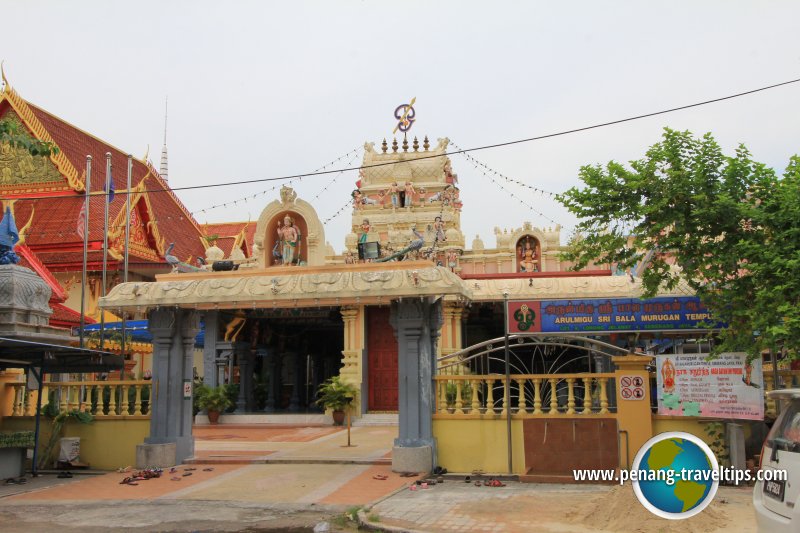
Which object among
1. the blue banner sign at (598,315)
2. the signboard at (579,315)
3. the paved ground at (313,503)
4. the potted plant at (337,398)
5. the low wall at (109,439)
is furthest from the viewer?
the potted plant at (337,398)

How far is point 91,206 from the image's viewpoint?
98.6ft

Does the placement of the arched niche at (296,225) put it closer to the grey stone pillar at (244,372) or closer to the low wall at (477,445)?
the grey stone pillar at (244,372)

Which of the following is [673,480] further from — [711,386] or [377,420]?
[377,420]

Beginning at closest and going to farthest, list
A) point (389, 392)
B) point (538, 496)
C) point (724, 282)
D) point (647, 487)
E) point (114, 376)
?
point (647, 487)
point (538, 496)
point (724, 282)
point (389, 392)
point (114, 376)

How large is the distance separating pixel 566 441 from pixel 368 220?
18.6m

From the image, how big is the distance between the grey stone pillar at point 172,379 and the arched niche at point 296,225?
455 cm

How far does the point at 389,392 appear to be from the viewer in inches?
875

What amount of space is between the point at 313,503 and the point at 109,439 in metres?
5.77

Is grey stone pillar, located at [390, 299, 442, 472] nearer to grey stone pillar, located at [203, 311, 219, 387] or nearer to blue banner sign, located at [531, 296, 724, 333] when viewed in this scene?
blue banner sign, located at [531, 296, 724, 333]

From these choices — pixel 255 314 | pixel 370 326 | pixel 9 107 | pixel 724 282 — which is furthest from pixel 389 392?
pixel 9 107

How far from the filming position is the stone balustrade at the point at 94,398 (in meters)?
13.6

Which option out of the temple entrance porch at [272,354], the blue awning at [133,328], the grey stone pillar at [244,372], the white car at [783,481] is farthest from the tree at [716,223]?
the blue awning at [133,328]

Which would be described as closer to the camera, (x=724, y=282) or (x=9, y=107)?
(x=724, y=282)

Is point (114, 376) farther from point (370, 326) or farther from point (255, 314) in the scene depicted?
point (370, 326)
